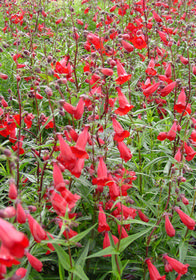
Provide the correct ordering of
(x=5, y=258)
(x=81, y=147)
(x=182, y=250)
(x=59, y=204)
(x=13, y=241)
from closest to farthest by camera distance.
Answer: (x=13, y=241)
(x=5, y=258)
(x=59, y=204)
(x=81, y=147)
(x=182, y=250)

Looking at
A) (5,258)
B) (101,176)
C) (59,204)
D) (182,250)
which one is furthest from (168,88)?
(5,258)

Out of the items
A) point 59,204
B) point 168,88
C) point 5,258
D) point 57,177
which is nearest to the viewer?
point 5,258

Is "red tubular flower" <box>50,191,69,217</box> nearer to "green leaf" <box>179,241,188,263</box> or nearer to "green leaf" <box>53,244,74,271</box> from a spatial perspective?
"green leaf" <box>53,244,74,271</box>

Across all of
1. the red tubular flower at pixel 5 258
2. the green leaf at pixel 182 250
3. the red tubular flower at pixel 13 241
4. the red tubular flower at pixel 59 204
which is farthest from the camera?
the green leaf at pixel 182 250

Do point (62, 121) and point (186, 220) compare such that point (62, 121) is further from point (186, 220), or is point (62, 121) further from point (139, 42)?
point (186, 220)

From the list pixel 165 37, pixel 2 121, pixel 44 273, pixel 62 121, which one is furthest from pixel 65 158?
pixel 165 37

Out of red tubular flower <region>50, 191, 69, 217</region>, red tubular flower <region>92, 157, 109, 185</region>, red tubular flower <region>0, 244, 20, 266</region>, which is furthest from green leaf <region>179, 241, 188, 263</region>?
red tubular flower <region>0, 244, 20, 266</region>

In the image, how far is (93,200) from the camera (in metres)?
2.92

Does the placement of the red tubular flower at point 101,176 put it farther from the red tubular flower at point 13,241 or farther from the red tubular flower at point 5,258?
the red tubular flower at point 13,241

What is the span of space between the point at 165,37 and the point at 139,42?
62cm

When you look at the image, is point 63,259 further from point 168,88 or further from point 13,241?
point 168,88

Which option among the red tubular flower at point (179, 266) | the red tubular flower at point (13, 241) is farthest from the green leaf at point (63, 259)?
the red tubular flower at point (179, 266)

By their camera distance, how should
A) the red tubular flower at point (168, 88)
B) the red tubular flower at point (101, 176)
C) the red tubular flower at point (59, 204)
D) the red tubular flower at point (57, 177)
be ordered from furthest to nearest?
the red tubular flower at point (168, 88) < the red tubular flower at point (101, 176) < the red tubular flower at point (57, 177) < the red tubular flower at point (59, 204)

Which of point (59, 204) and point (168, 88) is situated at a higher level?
point (168, 88)
